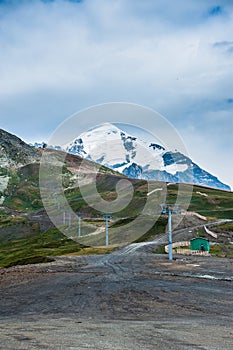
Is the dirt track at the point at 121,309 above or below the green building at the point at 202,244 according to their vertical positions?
below

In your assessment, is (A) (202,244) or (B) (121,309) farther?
(A) (202,244)

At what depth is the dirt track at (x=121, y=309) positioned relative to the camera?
1839 cm

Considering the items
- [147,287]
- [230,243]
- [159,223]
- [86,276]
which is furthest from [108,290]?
[159,223]

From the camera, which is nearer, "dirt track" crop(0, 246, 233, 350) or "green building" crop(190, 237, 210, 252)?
"dirt track" crop(0, 246, 233, 350)

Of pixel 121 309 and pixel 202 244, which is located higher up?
pixel 202 244

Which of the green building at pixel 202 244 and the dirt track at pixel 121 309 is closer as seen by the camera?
the dirt track at pixel 121 309

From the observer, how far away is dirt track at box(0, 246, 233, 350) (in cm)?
1839

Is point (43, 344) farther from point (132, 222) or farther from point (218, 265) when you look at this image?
point (132, 222)

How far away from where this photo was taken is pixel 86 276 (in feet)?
195

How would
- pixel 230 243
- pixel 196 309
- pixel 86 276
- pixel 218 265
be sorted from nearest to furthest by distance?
pixel 196 309, pixel 86 276, pixel 218 265, pixel 230 243

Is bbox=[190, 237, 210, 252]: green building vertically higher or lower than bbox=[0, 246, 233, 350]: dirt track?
higher

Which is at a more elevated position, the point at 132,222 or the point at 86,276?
the point at 132,222

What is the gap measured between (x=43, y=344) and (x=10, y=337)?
2.52 m

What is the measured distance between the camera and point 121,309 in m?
33.6
